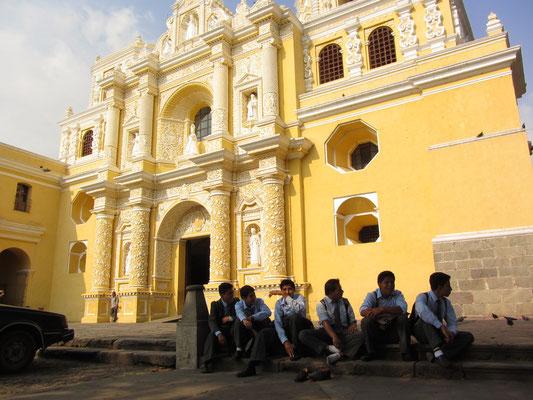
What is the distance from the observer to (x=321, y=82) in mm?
14109

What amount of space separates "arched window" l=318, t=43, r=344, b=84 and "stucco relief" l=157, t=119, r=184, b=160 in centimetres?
619

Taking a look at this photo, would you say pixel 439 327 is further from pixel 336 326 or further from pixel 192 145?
pixel 192 145

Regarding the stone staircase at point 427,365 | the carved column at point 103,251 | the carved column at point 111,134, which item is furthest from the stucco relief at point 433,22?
the carved column at point 103,251

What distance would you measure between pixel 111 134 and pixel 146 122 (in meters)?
2.04

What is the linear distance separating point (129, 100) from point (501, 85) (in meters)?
13.9

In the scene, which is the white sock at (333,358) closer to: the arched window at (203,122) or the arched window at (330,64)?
the arched window at (330,64)

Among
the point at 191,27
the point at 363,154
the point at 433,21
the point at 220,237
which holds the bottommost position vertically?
the point at 220,237

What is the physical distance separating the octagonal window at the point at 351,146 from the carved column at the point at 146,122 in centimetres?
728

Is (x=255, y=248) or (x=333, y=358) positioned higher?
(x=255, y=248)

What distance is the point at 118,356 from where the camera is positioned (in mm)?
6934

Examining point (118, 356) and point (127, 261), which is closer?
point (118, 356)

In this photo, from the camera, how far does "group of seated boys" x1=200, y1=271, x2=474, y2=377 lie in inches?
180

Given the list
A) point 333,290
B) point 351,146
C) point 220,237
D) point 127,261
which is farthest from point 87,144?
point 333,290

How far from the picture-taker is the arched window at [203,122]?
17.0 metres
